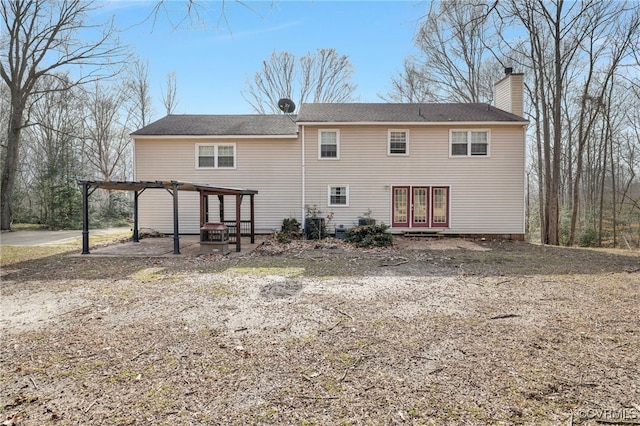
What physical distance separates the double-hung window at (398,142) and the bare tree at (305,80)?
13317 millimetres

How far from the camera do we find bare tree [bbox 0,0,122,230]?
56.9 ft

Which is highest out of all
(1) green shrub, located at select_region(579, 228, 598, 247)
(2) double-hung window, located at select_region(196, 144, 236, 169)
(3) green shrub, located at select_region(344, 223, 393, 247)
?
(2) double-hung window, located at select_region(196, 144, 236, 169)

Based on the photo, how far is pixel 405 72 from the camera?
24.5m

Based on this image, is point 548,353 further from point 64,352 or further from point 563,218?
point 563,218

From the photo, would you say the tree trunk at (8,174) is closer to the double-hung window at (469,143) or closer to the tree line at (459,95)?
the tree line at (459,95)

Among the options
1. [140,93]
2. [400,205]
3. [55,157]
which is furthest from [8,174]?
[400,205]

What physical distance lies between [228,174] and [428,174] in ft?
26.8

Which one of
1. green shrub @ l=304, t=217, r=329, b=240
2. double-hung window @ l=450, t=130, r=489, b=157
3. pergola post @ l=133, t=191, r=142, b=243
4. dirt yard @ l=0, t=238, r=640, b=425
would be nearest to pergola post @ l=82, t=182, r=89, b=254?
dirt yard @ l=0, t=238, r=640, b=425

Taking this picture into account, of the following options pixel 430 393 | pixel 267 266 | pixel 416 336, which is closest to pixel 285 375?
pixel 430 393

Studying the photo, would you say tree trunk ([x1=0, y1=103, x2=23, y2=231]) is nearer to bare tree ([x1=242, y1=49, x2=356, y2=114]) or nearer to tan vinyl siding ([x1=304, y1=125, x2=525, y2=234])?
bare tree ([x1=242, y1=49, x2=356, y2=114])

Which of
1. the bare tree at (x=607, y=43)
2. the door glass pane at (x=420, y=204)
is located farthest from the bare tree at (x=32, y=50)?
the bare tree at (x=607, y=43)

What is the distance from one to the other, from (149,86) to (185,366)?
101 feet

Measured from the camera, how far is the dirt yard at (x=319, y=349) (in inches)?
97.2

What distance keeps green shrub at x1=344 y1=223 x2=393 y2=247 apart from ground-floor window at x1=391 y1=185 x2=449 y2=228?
2363 mm
